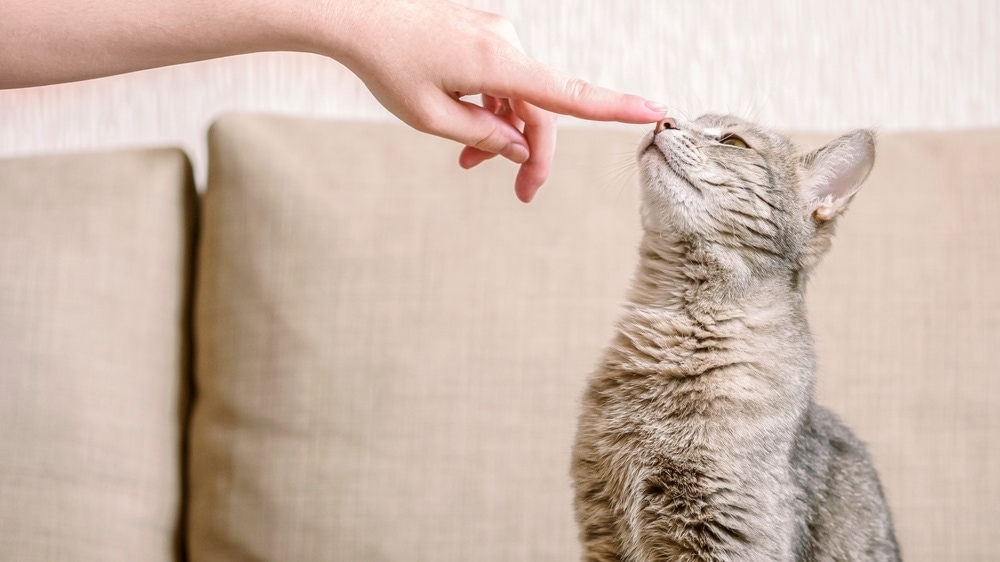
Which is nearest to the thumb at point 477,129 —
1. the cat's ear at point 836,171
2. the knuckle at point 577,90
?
the knuckle at point 577,90

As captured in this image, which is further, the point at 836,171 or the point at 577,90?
the point at 836,171

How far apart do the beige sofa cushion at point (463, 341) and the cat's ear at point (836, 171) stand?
14.4 inches

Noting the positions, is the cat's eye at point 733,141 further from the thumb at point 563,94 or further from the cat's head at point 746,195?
the thumb at point 563,94

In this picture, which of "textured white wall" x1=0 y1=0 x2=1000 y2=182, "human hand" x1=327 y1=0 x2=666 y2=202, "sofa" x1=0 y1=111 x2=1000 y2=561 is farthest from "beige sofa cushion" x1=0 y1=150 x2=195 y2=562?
"human hand" x1=327 y1=0 x2=666 y2=202

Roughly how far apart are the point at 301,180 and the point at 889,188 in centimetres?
100

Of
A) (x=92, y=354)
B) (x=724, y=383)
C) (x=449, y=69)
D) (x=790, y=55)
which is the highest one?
(x=790, y=55)

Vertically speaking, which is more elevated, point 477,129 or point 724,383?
point 477,129

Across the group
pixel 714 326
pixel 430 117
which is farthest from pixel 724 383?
pixel 430 117

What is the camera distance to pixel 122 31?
3.40 ft

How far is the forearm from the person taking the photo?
1.02 m

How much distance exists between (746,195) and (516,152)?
293 mm

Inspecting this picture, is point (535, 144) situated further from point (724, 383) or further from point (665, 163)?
point (724, 383)

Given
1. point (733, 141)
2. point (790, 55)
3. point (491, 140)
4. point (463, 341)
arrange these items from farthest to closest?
point (790, 55), point (463, 341), point (733, 141), point (491, 140)

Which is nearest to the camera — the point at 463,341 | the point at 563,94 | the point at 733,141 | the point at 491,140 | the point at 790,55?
the point at 563,94
